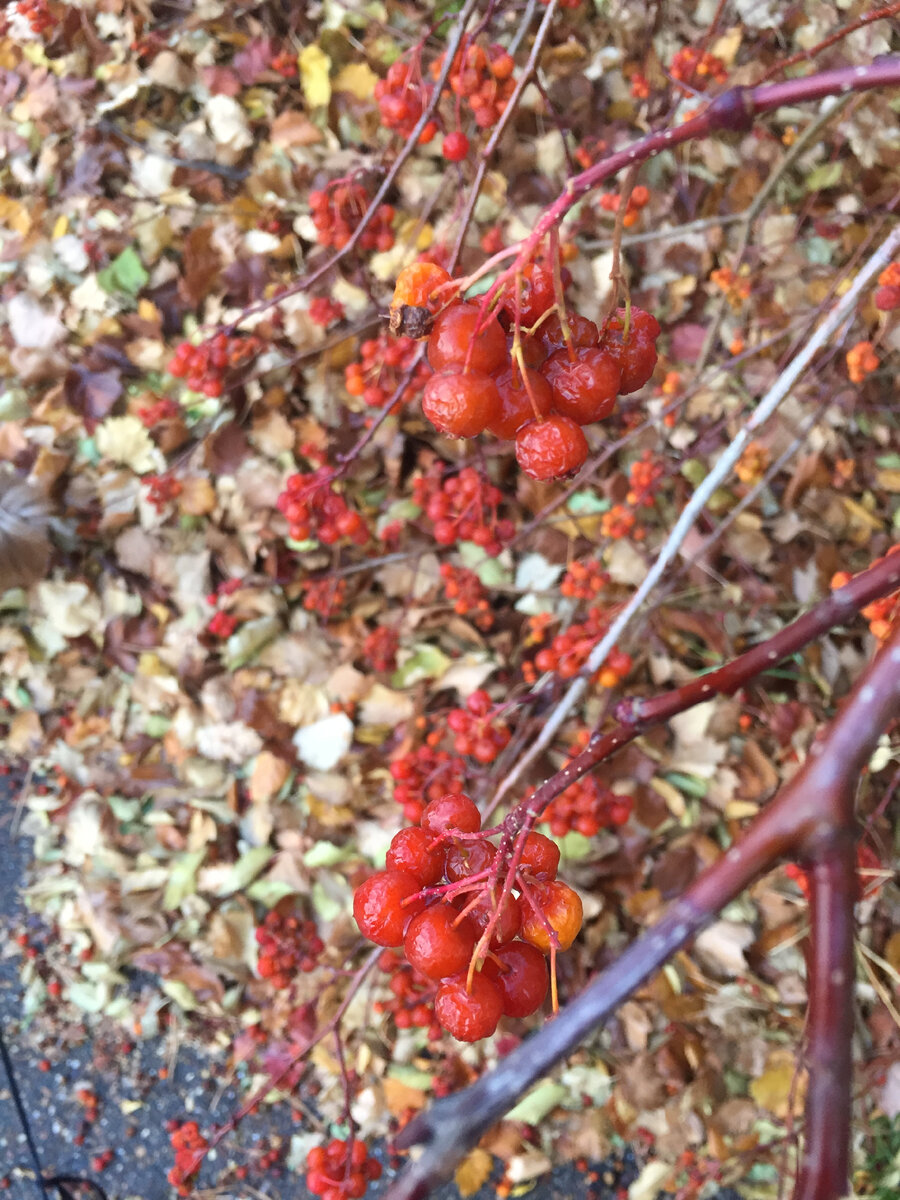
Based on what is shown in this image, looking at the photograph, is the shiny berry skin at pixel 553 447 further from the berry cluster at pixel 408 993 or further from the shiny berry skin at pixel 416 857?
the berry cluster at pixel 408 993

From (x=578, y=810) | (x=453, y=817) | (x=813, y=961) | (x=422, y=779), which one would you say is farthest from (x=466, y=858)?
(x=422, y=779)

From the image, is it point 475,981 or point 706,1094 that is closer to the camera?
point 475,981

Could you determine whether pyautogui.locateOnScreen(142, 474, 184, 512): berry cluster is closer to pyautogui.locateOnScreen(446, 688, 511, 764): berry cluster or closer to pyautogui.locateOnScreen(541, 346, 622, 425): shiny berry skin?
pyautogui.locateOnScreen(446, 688, 511, 764): berry cluster

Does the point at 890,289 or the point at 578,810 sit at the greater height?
the point at 890,289

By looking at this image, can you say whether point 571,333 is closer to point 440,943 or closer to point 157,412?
point 440,943

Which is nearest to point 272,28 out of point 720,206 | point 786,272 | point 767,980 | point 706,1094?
point 720,206

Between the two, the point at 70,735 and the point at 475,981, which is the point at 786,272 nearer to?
the point at 475,981
